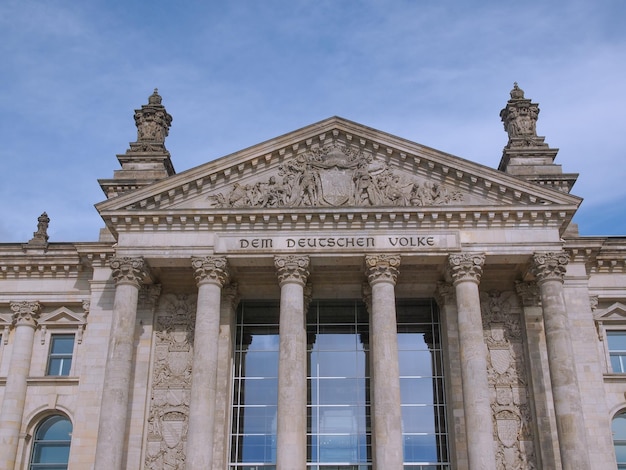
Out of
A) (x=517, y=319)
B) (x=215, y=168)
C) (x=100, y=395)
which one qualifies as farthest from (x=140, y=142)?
(x=517, y=319)

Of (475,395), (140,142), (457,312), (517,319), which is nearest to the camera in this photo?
(475,395)

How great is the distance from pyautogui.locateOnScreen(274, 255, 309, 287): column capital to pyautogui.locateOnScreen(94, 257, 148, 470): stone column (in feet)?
17.2

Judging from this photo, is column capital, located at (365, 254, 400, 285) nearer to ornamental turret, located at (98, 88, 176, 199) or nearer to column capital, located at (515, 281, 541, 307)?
column capital, located at (515, 281, 541, 307)

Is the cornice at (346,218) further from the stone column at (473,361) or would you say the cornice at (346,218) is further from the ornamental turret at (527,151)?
the ornamental turret at (527,151)

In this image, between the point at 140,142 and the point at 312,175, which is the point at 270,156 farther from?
the point at 140,142

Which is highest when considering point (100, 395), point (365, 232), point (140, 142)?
point (140, 142)

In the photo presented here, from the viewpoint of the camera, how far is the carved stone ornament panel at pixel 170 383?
29.4 meters

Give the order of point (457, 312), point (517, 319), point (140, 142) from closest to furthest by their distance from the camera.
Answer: point (457, 312) → point (517, 319) → point (140, 142)

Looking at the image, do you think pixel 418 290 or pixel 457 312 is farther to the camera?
pixel 418 290

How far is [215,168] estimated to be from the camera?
102ft

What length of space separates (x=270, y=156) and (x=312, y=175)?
1.88m

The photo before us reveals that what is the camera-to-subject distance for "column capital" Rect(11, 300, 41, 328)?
110ft

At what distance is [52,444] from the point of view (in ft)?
105

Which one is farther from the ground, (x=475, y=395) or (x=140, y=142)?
(x=140, y=142)
